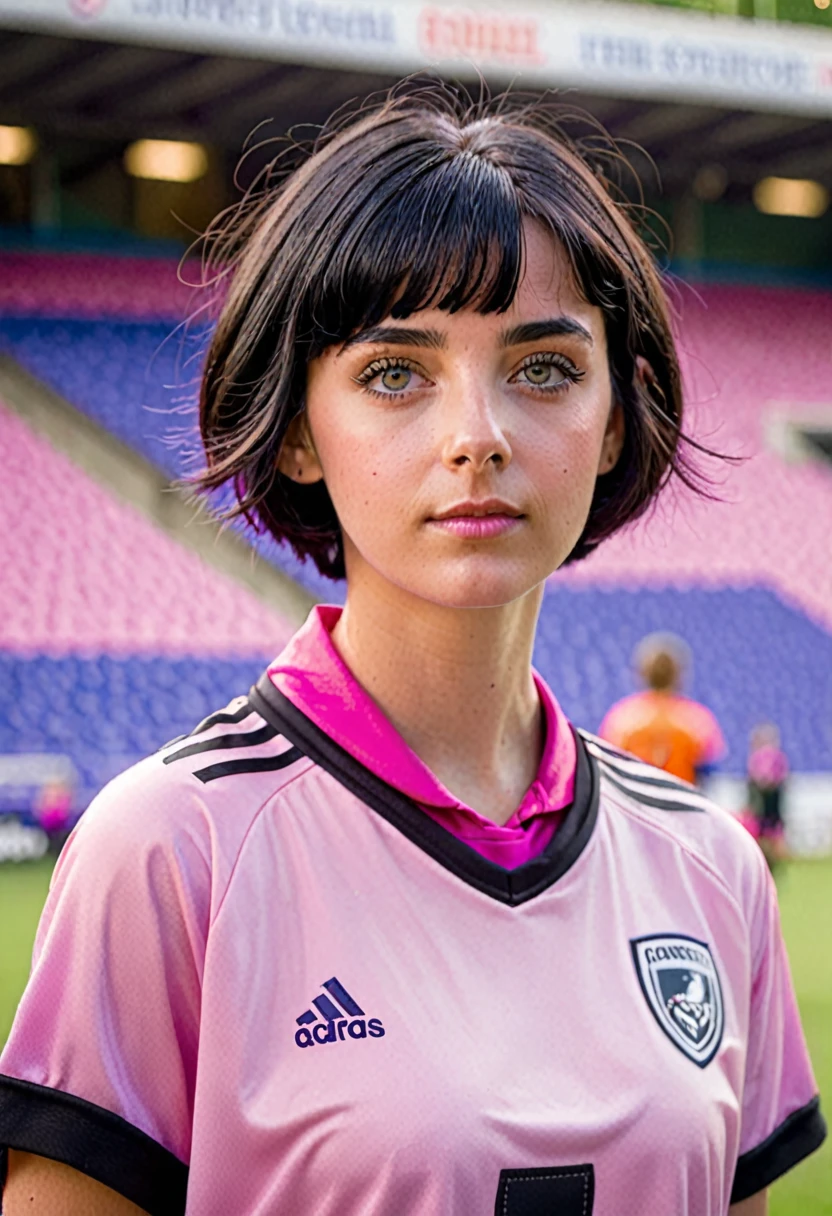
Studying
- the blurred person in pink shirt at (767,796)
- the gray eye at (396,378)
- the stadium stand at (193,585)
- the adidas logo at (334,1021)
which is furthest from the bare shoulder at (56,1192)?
the stadium stand at (193,585)

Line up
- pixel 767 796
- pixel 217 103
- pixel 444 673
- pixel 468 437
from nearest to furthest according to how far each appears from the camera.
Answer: pixel 468 437
pixel 444 673
pixel 767 796
pixel 217 103

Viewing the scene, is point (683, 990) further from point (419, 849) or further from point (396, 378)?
point (396, 378)

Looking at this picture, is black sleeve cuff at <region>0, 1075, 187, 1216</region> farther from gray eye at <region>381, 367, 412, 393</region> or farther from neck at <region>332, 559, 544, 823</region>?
gray eye at <region>381, 367, 412, 393</region>

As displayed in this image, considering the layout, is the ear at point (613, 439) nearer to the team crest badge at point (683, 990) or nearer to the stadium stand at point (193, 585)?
the team crest badge at point (683, 990)

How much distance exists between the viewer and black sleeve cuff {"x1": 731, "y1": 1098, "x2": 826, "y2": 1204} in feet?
4.63

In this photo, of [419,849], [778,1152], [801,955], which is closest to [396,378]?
[419,849]

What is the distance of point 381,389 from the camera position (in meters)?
1.28

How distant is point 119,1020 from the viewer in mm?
1136

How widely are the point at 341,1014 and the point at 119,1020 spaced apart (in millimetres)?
159

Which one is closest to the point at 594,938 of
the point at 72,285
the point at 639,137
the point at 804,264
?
the point at 72,285

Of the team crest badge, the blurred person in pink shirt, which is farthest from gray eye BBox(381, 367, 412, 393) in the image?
the blurred person in pink shirt

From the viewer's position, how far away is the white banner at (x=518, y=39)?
39.8 feet

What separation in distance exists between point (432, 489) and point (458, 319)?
5.3 inches

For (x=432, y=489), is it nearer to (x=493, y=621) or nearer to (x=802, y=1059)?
(x=493, y=621)
